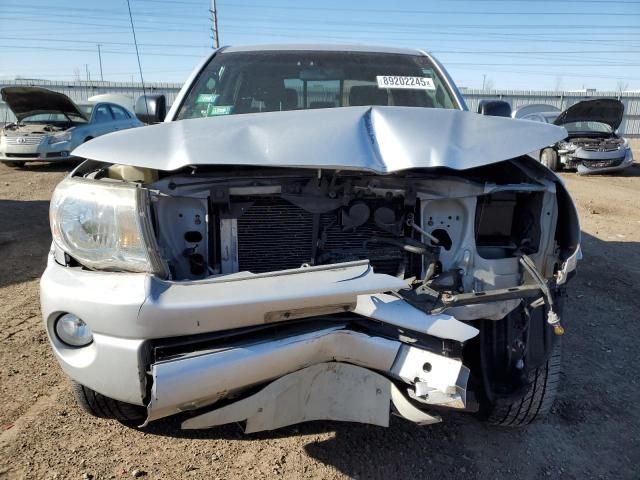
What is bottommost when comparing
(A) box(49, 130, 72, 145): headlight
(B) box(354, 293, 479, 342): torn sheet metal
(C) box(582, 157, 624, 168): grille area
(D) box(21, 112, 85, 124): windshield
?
(C) box(582, 157, 624, 168): grille area

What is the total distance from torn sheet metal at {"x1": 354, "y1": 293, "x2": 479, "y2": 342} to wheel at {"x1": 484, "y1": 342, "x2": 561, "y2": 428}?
75cm

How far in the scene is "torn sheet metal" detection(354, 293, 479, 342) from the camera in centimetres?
170

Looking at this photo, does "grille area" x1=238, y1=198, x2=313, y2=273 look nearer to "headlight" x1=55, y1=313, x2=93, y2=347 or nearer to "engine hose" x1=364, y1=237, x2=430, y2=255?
"engine hose" x1=364, y1=237, x2=430, y2=255

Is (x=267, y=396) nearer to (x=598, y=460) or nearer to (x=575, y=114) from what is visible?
(x=598, y=460)

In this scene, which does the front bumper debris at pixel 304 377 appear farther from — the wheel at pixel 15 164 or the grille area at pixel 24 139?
the wheel at pixel 15 164

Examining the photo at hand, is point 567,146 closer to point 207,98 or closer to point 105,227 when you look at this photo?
point 207,98

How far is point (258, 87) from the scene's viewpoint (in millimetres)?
3162

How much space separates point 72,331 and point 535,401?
2054mm

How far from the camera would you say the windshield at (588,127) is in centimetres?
1201

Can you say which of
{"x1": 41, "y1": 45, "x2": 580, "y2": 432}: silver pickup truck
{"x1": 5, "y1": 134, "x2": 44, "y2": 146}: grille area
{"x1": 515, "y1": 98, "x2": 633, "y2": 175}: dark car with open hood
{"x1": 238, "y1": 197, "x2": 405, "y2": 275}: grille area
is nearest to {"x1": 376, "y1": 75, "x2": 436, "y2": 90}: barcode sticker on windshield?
{"x1": 41, "y1": 45, "x2": 580, "y2": 432}: silver pickup truck

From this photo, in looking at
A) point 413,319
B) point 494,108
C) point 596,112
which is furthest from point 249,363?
point 596,112

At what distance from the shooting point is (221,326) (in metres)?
1.63

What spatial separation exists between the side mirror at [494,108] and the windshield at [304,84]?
0.24 m

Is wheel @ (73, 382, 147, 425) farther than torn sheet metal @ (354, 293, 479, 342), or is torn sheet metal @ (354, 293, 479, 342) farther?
wheel @ (73, 382, 147, 425)
